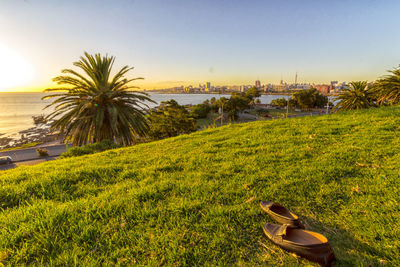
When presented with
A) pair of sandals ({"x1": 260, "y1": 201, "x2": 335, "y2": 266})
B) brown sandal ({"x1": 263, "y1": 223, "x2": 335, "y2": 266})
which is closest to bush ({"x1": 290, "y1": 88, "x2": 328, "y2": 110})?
pair of sandals ({"x1": 260, "y1": 201, "x2": 335, "y2": 266})

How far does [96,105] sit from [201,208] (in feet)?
26.8

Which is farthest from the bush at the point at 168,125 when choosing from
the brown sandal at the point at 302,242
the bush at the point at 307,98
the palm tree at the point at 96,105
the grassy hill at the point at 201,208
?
the bush at the point at 307,98

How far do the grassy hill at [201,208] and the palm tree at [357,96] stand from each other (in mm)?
18674

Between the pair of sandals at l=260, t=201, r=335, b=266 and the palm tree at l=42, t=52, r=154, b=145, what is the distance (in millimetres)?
7537

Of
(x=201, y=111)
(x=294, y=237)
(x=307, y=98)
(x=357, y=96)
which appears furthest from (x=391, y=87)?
(x=307, y=98)

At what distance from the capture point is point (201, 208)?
2373 mm

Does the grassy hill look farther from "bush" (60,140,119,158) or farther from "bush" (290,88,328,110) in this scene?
"bush" (290,88,328,110)

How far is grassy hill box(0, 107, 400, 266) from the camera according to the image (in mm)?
1693

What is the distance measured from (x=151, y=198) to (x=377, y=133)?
6797 millimetres

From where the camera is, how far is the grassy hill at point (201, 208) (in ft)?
5.56

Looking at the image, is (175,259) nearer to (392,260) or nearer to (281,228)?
(281,228)

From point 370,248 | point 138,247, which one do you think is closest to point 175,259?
point 138,247

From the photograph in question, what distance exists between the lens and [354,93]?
18875mm

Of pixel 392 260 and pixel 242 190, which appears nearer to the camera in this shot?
pixel 392 260
